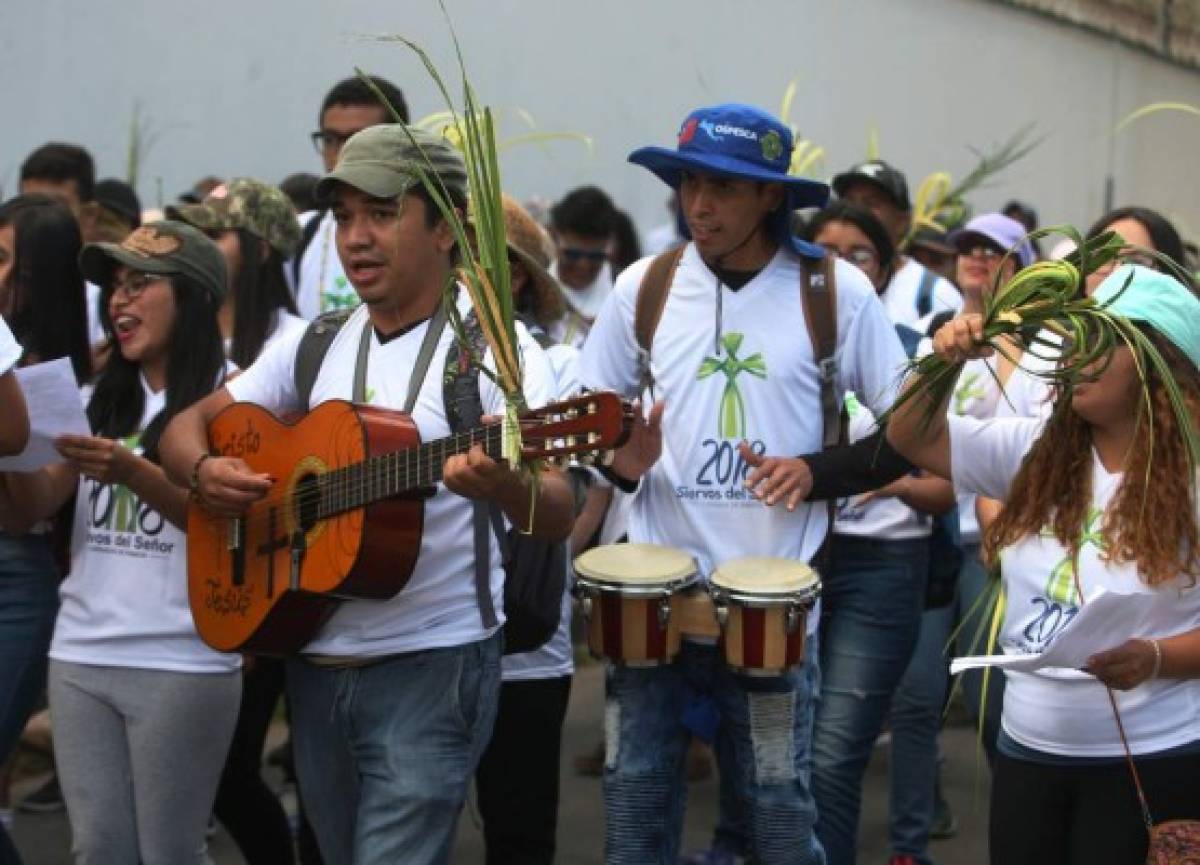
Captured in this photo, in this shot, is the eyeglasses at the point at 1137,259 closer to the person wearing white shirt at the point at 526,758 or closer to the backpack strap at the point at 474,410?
the backpack strap at the point at 474,410

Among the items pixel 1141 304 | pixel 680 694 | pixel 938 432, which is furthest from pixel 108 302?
pixel 1141 304

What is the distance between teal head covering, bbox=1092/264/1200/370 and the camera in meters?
4.55

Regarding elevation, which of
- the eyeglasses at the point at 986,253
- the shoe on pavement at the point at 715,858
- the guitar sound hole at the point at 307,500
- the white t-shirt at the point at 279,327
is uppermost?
the eyeglasses at the point at 986,253

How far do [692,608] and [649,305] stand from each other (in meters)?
0.83

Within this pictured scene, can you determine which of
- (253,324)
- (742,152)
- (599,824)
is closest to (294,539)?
(742,152)

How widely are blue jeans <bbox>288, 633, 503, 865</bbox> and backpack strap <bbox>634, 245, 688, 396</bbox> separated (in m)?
1.00

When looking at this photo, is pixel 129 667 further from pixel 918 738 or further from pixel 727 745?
pixel 918 738

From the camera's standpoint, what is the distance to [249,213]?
6.85 meters

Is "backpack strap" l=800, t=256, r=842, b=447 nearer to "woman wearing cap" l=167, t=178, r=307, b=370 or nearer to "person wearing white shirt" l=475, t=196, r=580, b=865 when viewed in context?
"person wearing white shirt" l=475, t=196, r=580, b=865

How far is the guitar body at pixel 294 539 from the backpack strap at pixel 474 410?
4.5 inches

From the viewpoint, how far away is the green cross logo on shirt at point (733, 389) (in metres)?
5.39

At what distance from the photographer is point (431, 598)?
15.5ft

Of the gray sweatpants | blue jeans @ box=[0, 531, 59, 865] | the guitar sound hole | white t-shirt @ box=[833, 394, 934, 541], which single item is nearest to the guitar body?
the guitar sound hole

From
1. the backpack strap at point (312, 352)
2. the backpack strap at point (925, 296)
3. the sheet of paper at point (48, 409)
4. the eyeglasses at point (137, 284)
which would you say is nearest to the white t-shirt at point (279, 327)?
the eyeglasses at point (137, 284)
